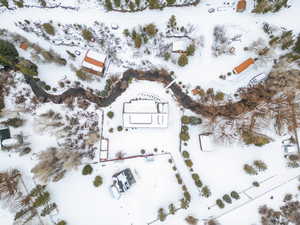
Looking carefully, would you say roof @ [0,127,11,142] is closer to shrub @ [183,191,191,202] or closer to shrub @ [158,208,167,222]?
shrub @ [158,208,167,222]

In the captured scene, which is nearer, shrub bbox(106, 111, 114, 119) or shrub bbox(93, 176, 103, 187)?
shrub bbox(93, 176, 103, 187)

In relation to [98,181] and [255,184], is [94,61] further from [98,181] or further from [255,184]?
[255,184]

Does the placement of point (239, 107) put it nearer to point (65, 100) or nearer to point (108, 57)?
point (108, 57)

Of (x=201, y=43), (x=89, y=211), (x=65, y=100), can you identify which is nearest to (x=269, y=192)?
(x=201, y=43)

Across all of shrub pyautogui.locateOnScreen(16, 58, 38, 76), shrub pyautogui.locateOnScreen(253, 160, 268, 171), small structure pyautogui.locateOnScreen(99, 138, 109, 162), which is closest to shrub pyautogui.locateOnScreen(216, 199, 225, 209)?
shrub pyautogui.locateOnScreen(253, 160, 268, 171)

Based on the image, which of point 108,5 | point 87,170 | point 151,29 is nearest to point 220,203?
point 87,170

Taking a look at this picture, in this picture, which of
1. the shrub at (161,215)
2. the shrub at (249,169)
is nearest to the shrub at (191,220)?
the shrub at (161,215)
